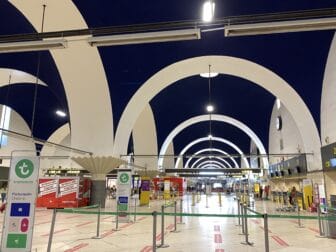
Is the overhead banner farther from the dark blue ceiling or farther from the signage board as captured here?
the dark blue ceiling

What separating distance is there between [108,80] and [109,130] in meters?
2.37

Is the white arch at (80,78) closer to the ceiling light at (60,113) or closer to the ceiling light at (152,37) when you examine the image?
the ceiling light at (152,37)

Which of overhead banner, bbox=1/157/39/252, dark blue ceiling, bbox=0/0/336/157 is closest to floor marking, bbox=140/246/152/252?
overhead banner, bbox=1/157/39/252

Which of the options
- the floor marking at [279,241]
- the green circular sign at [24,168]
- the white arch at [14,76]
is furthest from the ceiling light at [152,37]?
the white arch at [14,76]

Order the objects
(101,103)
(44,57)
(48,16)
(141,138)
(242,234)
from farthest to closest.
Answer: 1. (141,138)
2. (101,103)
3. (44,57)
4. (48,16)
5. (242,234)

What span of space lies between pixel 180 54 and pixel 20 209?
27.7 feet

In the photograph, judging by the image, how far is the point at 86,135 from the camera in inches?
531

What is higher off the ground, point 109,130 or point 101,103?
point 101,103

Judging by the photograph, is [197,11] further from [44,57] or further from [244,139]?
[244,139]

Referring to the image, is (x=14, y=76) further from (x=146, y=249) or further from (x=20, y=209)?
(x=146, y=249)

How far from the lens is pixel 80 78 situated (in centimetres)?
1190

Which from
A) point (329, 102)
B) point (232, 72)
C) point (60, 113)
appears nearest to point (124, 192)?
point (232, 72)

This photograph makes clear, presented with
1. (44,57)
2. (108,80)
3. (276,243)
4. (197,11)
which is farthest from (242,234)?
(44,57)

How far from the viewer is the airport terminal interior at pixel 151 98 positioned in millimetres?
6094
